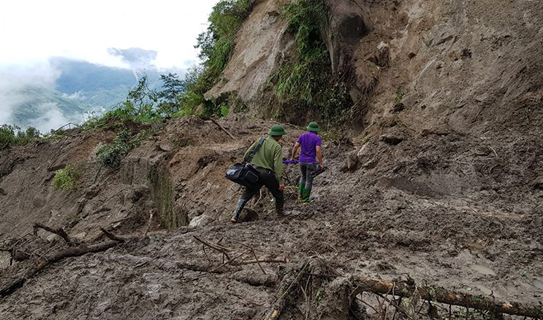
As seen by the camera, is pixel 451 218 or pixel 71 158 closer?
pixel 451 218

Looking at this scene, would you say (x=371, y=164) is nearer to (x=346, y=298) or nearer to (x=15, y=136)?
(x=346, y=298)

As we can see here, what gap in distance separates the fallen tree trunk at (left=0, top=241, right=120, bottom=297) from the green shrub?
8.89 metres

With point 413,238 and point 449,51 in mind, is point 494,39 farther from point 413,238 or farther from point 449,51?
point 413,238

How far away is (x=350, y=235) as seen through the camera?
533 cm

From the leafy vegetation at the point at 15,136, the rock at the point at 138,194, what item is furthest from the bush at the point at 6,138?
the rock at the point at 138,194

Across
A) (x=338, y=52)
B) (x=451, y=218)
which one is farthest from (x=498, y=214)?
(x=338, y=52)

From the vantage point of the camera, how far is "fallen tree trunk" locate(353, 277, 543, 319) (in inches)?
109

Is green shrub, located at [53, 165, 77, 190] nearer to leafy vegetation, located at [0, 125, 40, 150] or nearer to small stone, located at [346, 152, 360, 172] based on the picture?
leafy vegetation, located at [0, 125, 40, 150]

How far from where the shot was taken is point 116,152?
13922 mm

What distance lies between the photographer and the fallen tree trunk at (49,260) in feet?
16.8

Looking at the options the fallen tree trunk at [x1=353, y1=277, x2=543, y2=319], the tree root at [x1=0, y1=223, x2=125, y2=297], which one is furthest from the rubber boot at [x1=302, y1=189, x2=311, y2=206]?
the fallen tree trunk at [x1=353, y1=277, x2=543, y2=319]

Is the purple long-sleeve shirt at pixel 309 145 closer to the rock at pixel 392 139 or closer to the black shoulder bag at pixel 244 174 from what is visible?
the black shoulder bag at pixel 244 174

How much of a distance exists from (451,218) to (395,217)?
2.45 ft

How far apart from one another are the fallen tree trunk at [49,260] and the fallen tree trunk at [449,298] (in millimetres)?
4593
